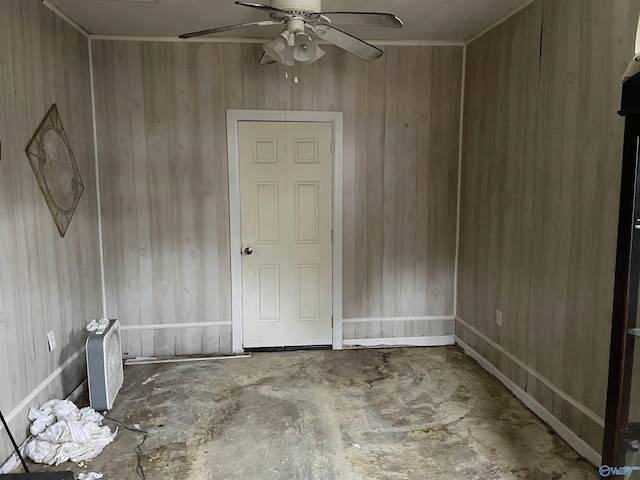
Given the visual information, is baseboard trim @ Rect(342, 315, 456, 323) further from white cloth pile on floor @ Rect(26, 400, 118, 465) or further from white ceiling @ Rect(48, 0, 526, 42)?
white ceiling @ Rect(48, 0, 526, 42)

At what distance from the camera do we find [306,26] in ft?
7.54

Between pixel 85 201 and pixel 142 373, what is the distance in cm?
140

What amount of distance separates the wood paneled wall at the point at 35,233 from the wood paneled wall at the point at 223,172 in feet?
1.13

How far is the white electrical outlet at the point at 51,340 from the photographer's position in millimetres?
2832

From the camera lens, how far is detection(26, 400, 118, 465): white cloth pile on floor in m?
2.42

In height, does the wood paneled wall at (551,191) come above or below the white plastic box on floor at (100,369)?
above

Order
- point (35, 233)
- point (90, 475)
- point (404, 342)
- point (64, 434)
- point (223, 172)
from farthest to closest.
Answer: point (404, 342) → point (223, 172) → point (35, 233) → point (64, 434) → point (90, 475)

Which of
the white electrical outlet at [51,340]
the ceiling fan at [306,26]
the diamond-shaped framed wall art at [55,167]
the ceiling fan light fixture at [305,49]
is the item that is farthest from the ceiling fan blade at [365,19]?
the white electrical outlet at [51,340]

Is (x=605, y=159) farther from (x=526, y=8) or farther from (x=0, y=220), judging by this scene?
(x=0, y=220)

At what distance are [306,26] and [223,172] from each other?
5.70ft

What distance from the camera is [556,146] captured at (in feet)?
8.69

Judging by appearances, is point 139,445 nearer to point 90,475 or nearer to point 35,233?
point 90,475

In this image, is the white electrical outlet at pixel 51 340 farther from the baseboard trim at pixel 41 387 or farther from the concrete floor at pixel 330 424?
the concrete floor at pixel 330 424

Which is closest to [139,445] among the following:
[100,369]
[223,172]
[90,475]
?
[90,475]
